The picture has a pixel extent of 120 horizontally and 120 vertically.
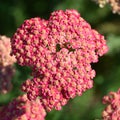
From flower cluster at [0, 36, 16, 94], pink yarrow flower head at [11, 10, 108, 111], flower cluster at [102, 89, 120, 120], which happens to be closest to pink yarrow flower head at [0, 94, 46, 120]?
flower cluster at [0, 36, 16, 94]

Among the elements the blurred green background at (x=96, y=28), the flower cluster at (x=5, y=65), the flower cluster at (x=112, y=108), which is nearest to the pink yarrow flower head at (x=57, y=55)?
the flower cluster at (x=112, y=108)

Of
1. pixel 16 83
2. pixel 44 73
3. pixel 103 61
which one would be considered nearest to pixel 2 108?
pixel 16 83

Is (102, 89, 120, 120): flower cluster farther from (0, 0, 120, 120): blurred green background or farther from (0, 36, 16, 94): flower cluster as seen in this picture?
(0, 36, 16, 94): flower cluster

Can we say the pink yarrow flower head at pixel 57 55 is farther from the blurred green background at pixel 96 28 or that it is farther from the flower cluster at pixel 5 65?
the blurred green background at pixel 96 28

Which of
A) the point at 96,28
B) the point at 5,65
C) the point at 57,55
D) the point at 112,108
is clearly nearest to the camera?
the point at 57,55

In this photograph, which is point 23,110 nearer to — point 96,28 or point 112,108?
point 112,108

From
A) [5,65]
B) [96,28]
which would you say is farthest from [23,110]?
[96,28]
